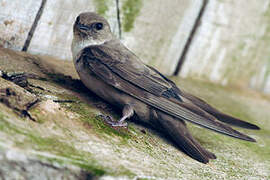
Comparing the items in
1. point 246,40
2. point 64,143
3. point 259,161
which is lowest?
point 259,161

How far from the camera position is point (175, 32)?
545 cm

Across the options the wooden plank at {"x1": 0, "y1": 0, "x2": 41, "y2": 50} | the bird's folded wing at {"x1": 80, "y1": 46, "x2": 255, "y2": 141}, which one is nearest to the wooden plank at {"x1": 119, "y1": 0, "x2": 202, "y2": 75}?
the wooden plank at {"x1": 0, "y1": 0, "x2": 41, "y2": 50}

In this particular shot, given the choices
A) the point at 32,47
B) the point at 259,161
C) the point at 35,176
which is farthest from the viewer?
the point at 32,47

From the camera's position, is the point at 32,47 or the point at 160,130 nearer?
the point at 160,130

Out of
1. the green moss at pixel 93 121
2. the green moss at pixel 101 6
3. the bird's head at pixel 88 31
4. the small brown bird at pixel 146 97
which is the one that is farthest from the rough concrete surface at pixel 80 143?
the green moss at pixel 101 6

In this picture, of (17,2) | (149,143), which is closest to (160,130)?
(149,143)

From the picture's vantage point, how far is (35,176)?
2.34m

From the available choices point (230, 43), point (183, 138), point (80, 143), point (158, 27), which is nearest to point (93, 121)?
point (80, 143)

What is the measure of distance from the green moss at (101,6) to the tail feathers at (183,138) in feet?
5.33

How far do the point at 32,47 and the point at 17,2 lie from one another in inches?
20.3

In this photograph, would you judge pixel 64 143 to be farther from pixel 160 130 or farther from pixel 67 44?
pixel 67 44

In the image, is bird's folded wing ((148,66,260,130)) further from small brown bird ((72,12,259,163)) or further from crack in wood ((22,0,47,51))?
crack in wood ((22,0,47,51))

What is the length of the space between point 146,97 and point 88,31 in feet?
3.24

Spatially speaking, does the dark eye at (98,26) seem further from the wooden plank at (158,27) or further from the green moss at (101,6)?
the wooden plank at (158,27)
